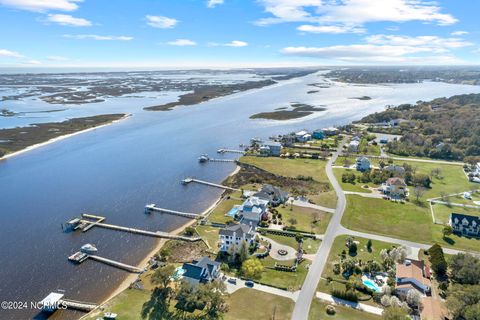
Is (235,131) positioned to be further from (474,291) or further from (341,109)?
(474,291)

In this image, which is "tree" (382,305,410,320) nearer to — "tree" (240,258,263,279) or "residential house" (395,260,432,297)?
"residential house" (395,260,432,297)

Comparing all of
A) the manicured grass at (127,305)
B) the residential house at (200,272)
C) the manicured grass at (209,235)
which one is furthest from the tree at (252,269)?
the manicured grass at (127,305)

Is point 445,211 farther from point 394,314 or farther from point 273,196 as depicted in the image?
point 394,314

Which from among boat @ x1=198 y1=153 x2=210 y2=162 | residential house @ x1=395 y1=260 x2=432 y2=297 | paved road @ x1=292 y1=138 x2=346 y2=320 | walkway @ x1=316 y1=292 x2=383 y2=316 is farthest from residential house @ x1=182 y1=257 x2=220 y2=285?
boat @ x1=198 y1=153 x2=210 y2=162

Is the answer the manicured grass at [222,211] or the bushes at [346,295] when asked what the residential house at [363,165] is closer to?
the manicured grass at [222,211]

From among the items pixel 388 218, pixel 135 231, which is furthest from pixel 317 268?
pixel 135 231
